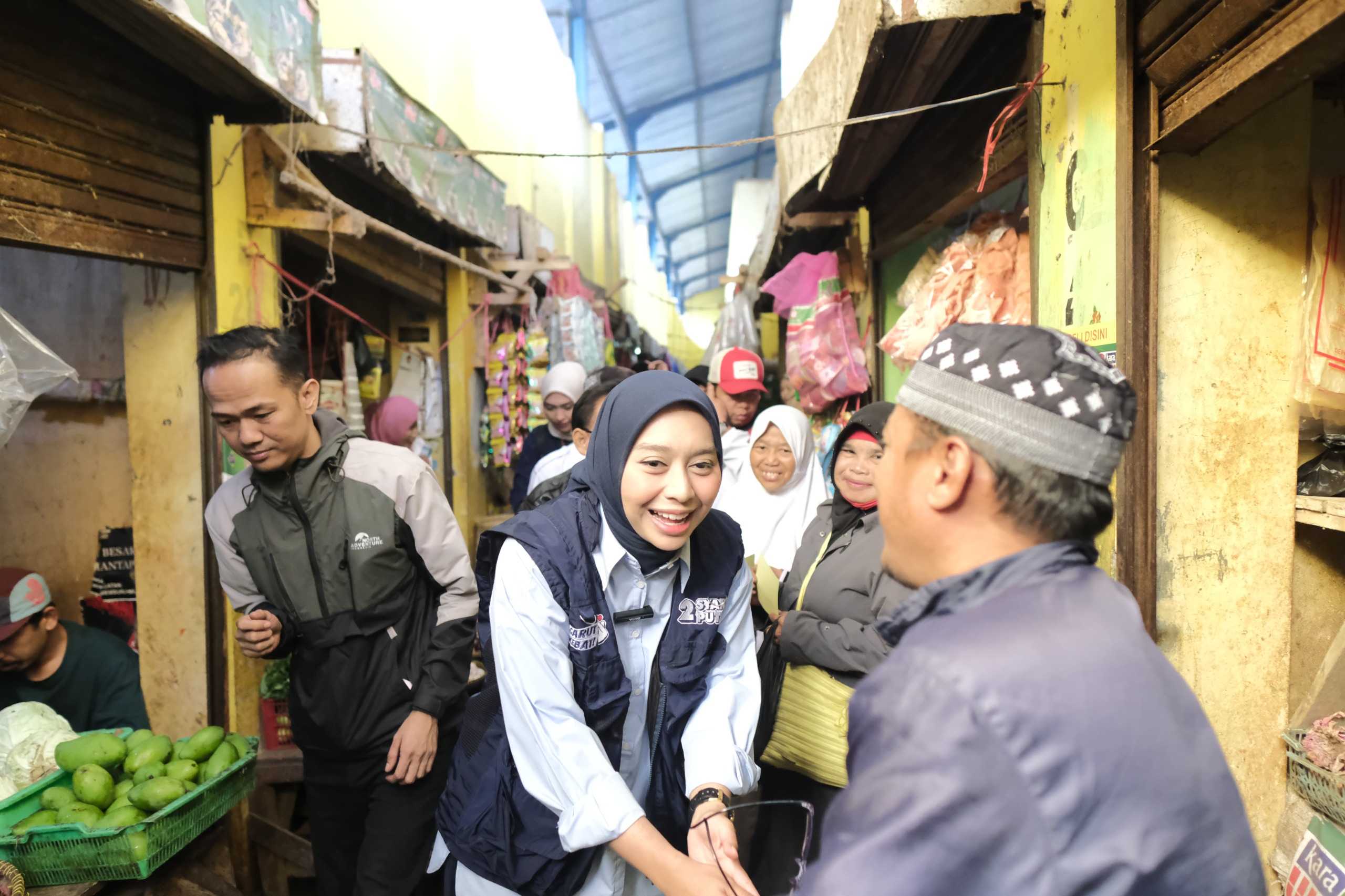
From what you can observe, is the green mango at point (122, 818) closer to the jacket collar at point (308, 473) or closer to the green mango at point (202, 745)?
the green mango at point (202, 745)

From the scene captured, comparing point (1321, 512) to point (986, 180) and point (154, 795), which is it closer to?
point (986, 180)

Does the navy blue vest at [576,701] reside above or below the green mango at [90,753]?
above

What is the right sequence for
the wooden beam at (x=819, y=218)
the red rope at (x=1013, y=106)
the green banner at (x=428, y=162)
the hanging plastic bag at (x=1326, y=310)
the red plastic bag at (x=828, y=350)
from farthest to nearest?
1. the wooden beam at (x=819, y=218)
2. the red plastic bag at (x=828, y=350)
3. the green banner at (x=428, y=162)
4. the red rope at (x=1013, y=106)
5. the hanging plastic bag at (x=1326, y=310)

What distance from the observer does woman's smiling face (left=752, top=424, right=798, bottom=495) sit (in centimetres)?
342

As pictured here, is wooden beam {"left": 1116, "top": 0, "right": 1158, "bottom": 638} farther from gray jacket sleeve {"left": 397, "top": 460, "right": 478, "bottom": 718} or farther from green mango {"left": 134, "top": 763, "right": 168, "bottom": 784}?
green mango {"left": 134, "top": 763, "right": 168, "bottom": 784}

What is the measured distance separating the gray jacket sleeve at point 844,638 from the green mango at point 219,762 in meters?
1.72

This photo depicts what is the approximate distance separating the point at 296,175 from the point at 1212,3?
3.70 m

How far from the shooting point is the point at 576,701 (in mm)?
1527

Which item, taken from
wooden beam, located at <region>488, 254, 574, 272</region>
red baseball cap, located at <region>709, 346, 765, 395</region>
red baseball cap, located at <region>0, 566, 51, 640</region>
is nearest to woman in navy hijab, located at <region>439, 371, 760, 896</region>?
red baseball cap, located at <region>0, 566, 51, 640</region>

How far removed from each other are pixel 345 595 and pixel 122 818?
2.48 ft

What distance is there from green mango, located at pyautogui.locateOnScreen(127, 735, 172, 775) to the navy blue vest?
3.69 ft

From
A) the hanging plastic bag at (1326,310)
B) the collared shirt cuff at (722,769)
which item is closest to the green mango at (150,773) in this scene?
the collared shirt cuff at (722,769)

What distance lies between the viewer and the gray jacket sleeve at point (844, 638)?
2201 millimetres

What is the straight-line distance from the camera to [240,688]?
3631mm
